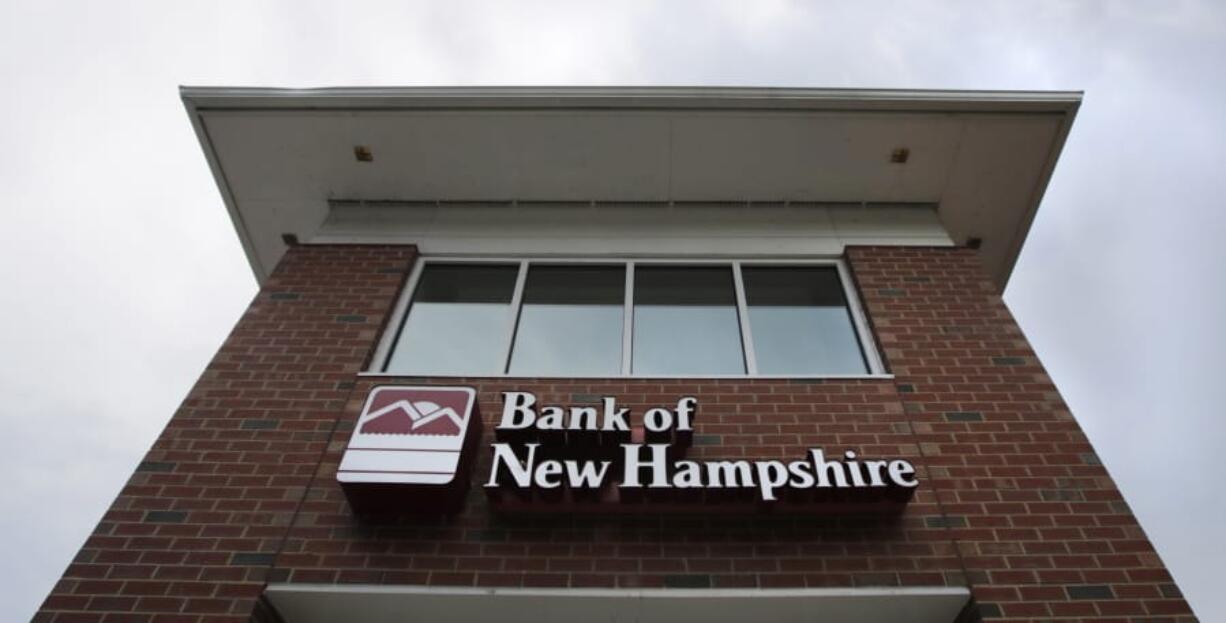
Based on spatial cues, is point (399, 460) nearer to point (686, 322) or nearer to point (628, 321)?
point (628, 321)

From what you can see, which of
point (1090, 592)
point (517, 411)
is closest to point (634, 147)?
point (517, 411)

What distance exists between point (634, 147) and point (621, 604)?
14.2 feet

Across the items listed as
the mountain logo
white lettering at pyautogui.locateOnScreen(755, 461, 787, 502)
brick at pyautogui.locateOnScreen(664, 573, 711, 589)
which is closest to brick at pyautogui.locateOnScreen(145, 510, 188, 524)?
the mountain logo

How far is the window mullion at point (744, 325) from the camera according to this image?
19.0ft

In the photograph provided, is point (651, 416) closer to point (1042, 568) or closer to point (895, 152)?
point (1042, 568)

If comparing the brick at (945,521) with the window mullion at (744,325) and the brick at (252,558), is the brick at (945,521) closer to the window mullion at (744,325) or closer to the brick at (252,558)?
the window mullion at (744,325)

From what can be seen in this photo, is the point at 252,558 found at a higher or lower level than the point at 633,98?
lower

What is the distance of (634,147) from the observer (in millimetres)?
6961

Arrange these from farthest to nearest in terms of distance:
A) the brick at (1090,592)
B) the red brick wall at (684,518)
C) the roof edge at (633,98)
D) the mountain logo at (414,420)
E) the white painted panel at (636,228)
A: the white painted panel at (636,228) → the roof edge at (633,98) → the mountain logo at (414,420) → the red brick wall at (684,518) → the brick at (1090,592)

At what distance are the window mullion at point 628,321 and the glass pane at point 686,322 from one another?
51mm

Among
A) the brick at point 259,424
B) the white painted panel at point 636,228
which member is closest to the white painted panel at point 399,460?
the brick at point 259,424

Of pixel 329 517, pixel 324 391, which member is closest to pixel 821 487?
pixel 329 517

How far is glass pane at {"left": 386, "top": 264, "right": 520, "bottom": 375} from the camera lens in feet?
19.5

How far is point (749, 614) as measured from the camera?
422 cm
